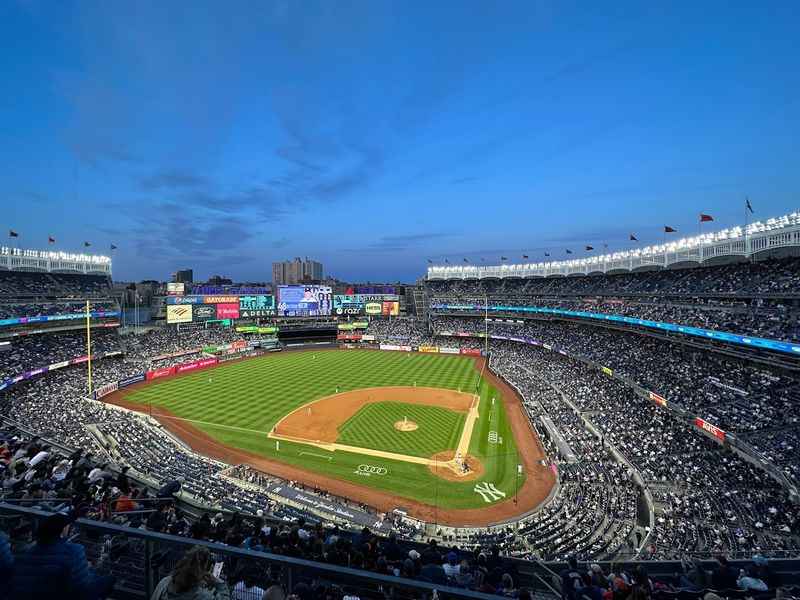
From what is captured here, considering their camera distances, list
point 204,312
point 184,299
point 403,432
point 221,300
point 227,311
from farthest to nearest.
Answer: point 227,311, point 221,300, point 204,312, point 184,299, point 403,432

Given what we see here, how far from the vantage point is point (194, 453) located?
29.2 m

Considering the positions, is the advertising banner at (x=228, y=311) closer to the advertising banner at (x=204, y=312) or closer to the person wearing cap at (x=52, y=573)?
the advertising banner at (x=204, y=312)

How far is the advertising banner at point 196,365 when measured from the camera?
183 ft

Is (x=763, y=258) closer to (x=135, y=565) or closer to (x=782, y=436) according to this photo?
(x=782, y=436)

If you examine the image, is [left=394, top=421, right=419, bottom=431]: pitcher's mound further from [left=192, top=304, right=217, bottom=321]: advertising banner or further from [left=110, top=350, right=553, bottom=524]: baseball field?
[left=192, top=304, right=217, bottom=321]: advertising banner

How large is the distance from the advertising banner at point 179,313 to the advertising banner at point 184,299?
42.0 inches

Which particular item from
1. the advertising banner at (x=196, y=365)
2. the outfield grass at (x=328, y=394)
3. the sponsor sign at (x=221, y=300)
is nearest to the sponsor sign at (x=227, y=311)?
the sponsor sign at (x=221, y=300)

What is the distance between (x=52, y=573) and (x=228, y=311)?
3061 inches

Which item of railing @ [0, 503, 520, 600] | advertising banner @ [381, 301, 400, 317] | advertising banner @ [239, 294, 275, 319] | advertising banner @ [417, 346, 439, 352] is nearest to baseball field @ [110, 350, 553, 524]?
advertising banner @ [417, 346, 439, 352]

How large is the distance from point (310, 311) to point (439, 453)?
5649 centimetres

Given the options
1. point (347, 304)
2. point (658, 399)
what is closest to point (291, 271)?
point (347, 304)

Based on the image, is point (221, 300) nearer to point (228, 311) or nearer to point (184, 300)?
point (228, 311)

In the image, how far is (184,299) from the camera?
70.6 m

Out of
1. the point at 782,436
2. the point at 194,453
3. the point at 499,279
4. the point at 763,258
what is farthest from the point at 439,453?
the point at 499,279
